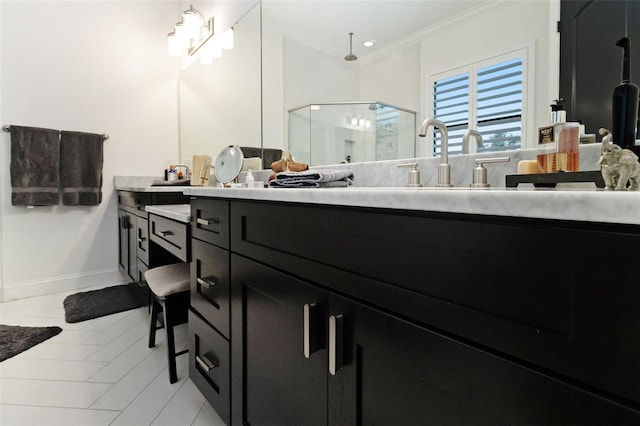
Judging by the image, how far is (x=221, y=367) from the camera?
1.12 m

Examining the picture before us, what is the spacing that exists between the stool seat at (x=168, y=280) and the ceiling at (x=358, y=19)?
4.30ft

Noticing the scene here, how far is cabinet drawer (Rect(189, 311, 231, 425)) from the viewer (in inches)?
43.1

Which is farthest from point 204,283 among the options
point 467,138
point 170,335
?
point 467,138

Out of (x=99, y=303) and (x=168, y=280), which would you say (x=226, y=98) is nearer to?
(x=168, y=280)

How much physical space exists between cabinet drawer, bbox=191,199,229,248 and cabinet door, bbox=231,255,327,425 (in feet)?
0.38

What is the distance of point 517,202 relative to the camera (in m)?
0.38

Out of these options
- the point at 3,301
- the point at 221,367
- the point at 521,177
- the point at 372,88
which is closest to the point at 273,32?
the point at 372,88

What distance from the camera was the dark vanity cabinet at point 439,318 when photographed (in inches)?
13.3

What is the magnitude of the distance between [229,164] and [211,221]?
0.88 m

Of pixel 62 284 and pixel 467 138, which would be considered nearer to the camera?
pixel 467 138

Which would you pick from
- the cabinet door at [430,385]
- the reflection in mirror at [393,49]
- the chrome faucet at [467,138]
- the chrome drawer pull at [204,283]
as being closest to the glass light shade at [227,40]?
the reflection in mirror at [393,49]

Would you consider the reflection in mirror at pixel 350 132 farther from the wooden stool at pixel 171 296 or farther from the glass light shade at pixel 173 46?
the glass light shade at pixel 173 46

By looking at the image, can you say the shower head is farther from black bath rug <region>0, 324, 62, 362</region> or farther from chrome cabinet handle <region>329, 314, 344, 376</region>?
black bath rug <region>0, 324, 62, 362</region>

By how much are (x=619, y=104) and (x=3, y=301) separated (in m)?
3.76
